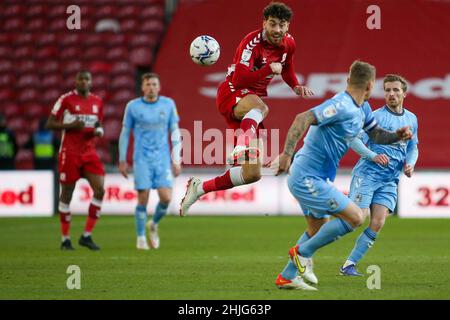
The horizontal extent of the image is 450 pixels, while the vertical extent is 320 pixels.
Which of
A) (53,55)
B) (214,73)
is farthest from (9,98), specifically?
(214,73)

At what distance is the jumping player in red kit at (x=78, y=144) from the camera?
12.2 metres

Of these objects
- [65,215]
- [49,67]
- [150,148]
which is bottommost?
[65,215]

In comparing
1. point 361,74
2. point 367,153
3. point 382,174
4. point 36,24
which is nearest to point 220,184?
point 367,153

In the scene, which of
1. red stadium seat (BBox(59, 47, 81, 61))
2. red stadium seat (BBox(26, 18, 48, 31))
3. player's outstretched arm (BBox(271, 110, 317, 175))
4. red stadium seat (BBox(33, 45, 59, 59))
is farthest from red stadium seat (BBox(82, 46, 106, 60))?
player's outstretched arm (BBox(271, 110, 317, 175))

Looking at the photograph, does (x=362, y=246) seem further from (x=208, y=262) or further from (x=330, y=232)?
(x=208, y=262)

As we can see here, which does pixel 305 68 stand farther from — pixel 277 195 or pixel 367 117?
pixel 367 117

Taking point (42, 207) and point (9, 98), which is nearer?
point (42, 207)

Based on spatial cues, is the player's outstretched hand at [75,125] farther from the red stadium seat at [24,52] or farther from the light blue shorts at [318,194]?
the red stadium seat at [24,52]

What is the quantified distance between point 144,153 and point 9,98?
11394mm

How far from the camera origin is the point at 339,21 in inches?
781

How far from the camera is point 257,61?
8695mm

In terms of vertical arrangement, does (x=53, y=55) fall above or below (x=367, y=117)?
above

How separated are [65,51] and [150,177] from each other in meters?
11.6

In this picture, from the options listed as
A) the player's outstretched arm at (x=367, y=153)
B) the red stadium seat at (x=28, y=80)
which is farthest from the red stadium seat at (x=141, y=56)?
the player's outstretched arm at (x=367, y=153)
